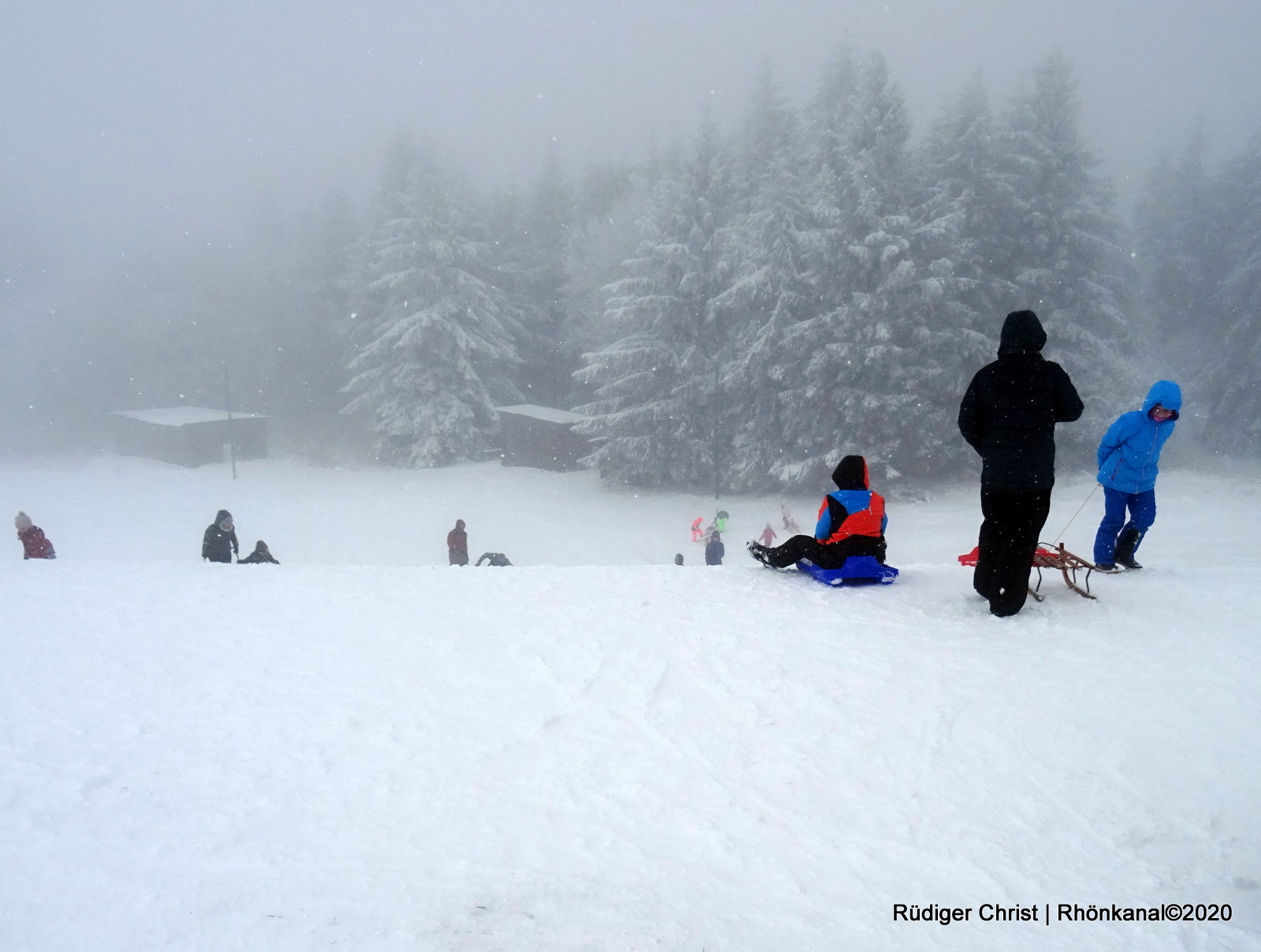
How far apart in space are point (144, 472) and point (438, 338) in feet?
42.7

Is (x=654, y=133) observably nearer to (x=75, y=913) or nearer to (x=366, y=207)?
(x=366, y=207)

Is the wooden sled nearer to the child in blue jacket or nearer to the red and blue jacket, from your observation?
the child in blue jacket

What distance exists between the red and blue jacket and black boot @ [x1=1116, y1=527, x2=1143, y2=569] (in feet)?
7.31

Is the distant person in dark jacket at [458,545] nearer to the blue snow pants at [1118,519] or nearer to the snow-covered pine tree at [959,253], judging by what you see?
the blue snow pants at [1118,519]

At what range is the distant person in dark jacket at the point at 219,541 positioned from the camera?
9.20 m

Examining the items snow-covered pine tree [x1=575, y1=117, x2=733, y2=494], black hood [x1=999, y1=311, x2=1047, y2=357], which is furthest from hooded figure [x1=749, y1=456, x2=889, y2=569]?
snow-covered pine tree [x1=575, y1=117, x2=733, y2=494]

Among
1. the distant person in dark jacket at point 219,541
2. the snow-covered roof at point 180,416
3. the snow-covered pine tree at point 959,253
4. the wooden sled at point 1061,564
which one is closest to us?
the wooden sled at point 1061,564

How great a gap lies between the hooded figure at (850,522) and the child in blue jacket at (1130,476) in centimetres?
199

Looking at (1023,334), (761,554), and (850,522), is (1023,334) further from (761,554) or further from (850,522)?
(761,554)

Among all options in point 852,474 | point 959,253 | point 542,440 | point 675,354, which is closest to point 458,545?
point 852,474

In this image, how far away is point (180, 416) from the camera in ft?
110

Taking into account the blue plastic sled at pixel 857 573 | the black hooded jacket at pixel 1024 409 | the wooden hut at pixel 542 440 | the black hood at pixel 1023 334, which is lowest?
the blue plastic sled at pixel 857 573

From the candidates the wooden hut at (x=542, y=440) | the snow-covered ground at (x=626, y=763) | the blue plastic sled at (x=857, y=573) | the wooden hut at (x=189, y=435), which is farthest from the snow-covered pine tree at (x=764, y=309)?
the wooden hut at (x=189, y=435)

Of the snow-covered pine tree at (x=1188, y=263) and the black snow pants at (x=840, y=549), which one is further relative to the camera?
the snow-covered pine tree at (x=1188, y=263)
